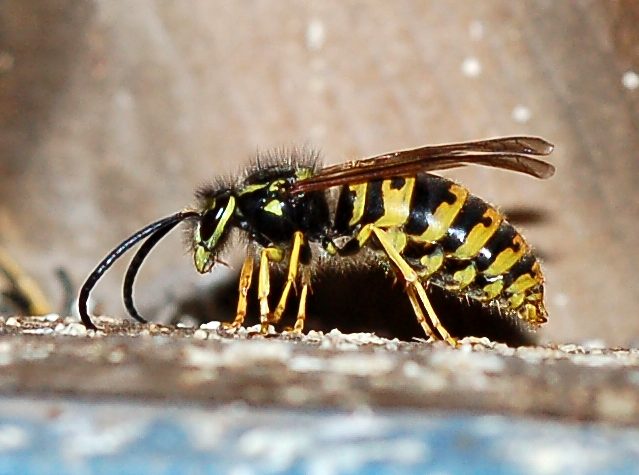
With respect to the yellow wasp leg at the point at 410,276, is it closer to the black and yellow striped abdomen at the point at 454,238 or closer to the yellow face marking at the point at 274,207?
the black and yellow striped abdomen at the point at 454,238

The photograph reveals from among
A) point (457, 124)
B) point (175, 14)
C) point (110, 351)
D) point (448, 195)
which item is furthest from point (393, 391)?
point (175, 14)

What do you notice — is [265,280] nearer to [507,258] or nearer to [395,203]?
[395,203]

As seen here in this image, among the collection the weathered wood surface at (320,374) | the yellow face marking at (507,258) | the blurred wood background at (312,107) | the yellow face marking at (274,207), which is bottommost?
the weathered wood surface at (320,374)

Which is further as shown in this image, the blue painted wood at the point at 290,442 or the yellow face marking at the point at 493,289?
the yellow face marking at the point at 493,289

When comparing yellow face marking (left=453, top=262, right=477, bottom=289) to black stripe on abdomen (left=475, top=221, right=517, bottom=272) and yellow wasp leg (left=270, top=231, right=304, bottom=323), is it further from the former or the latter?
yellow wasp leg (left=270, top=231, right=304, bottom=323)

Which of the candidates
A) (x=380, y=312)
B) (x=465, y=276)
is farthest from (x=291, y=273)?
(x=380, y=312)

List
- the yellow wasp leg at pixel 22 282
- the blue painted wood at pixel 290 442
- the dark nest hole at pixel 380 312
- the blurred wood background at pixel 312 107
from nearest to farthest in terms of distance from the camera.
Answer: the blue painted wood at pixel 290 442 < the blurred wood background at pixel 312 107 < the dark nest hole at pixel 380 312 < the yellow wasp leg at pixel 22 282

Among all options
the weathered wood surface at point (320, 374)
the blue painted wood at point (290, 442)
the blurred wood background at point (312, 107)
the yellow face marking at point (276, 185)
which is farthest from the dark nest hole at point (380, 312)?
the blue painted wood at point (290, 442)

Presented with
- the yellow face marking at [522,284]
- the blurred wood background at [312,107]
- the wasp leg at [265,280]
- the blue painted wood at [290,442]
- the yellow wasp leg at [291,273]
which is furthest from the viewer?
the blurred wood background at [312,107]

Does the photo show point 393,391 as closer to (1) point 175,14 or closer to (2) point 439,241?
(2) point 439,241

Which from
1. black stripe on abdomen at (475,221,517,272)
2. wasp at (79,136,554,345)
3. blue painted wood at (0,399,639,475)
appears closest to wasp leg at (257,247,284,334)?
wasp at (79,136,554,345)
